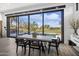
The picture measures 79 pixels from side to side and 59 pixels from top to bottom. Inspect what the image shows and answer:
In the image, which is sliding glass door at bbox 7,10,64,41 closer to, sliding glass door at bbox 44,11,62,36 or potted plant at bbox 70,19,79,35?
sliding glass door at bbox 44,11,62,36

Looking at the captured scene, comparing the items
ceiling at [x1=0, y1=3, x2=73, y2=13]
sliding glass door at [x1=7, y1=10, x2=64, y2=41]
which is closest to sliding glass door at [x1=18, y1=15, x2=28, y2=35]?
sliding glass door at [x1=7, y1=10, x2=64, y2=41]

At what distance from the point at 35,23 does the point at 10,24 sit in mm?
594

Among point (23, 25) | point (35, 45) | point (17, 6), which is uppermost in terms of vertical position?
point (17, 6)

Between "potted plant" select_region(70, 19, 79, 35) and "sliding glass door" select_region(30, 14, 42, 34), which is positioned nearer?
"potted plant" select_region(70, 19, 79, 35)

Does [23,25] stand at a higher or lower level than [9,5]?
lower

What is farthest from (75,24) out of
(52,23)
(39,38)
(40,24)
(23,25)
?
(23,25)

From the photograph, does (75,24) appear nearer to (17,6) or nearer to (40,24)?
(40,24)

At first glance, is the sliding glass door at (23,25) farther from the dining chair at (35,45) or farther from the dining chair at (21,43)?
the dining chair at (35,45)

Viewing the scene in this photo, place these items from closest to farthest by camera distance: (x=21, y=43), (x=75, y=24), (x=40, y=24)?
1. (x=75, y=24)
2. (x=40, y=24)
3. (x=21, y=43)

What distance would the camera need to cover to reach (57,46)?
2951 mm

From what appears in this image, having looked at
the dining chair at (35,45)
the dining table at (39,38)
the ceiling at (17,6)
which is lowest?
the dining chair at (35,45)

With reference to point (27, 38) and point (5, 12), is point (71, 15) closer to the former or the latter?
point (27, 38)

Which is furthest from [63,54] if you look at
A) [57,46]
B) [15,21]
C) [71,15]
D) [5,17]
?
[5,17]

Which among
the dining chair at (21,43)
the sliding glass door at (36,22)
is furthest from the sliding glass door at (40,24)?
the dining chair at (21,43)
